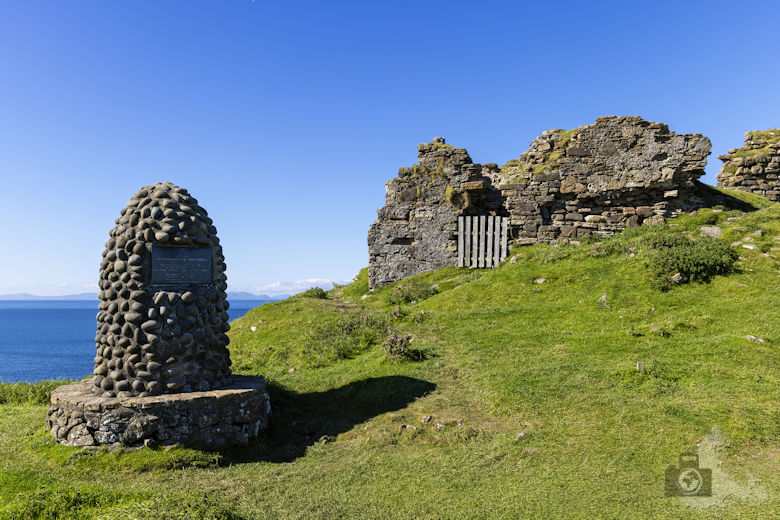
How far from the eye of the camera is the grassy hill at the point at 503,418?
5383 mm

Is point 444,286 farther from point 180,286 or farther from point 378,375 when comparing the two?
point 180,286

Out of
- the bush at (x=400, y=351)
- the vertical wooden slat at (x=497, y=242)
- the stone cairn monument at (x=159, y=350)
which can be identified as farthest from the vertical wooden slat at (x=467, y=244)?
the stone cairn monument at (x=159, y=350)

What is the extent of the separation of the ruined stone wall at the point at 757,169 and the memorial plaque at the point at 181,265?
27.6 meters

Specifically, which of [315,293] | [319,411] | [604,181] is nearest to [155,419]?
[319,411]

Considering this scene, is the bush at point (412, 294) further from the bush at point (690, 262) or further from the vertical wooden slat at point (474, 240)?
the bush at point (690, 262)

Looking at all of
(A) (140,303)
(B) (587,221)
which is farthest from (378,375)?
(B) (587,221)

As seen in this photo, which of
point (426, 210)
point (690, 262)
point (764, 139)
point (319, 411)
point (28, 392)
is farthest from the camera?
point (764, 139)

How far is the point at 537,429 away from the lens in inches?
283

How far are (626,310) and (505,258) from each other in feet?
28.1

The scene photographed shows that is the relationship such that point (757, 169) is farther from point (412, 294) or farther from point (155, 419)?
point (155, 419)

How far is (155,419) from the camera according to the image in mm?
7008

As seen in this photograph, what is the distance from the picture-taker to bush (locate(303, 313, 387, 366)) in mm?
12641

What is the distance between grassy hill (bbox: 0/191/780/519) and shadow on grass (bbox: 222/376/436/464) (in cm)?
5

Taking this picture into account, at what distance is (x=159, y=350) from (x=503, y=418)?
231 inches
